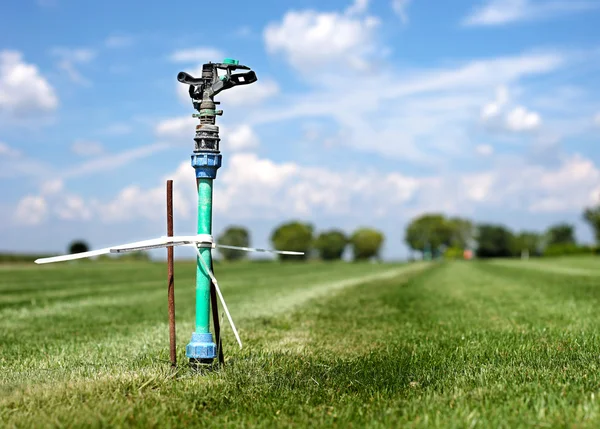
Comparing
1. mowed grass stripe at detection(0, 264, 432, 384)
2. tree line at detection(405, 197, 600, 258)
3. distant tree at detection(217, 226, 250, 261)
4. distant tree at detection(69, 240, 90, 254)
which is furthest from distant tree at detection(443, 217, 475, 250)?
mowed grass stripe at detection(0, 264, 432, 384)

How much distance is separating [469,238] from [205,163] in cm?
19417

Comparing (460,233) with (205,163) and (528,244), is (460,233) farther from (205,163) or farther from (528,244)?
Answer: (205,163)

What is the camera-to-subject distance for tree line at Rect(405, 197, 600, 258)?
7372 inches

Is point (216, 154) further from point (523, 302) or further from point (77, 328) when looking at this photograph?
point (523, 302)

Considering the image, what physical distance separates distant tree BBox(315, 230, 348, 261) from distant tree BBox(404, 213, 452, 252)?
25.3m

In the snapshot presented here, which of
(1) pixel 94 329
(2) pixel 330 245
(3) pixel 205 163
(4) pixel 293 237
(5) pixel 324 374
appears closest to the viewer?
(3) pixel 205 163

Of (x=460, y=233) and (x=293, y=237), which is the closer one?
(x=293, y=237)

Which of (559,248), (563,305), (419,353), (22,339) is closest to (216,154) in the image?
(419,353)

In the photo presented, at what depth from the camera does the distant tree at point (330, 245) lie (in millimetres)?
170000

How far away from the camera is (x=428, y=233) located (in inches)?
7520

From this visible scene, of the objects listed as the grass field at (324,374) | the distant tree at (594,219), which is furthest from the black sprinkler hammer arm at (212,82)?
the distant tree at (594,219)

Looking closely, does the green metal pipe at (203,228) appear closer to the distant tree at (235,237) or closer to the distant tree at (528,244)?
the distant tree at (235,237)

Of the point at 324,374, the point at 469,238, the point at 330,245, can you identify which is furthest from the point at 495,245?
the point at 324,374

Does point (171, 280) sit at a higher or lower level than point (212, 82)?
lower
